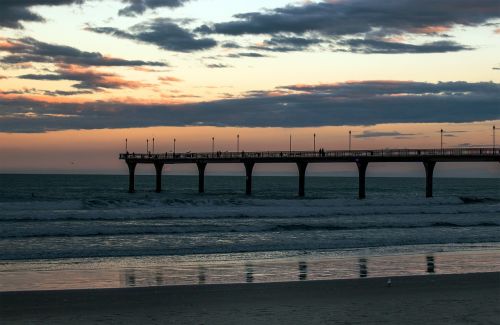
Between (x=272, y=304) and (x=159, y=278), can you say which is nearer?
(x=272, y=304)

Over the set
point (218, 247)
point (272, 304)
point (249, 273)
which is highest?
point (272, 304)

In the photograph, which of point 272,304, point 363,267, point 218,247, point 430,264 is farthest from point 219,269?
point 430,264

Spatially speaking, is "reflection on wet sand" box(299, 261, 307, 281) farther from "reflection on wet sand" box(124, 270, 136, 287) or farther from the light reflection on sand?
"reflection on wet sand" box(124, 270, 136, 287)

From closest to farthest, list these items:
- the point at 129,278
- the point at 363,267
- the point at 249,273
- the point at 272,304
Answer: the point at 272,304, the point at 129,278, the point at 249,273, the point at 363,267

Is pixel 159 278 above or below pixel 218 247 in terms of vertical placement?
→ above

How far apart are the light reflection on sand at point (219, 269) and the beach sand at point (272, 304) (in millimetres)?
1188

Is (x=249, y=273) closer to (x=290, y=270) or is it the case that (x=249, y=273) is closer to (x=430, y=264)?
(x=290, y=270)

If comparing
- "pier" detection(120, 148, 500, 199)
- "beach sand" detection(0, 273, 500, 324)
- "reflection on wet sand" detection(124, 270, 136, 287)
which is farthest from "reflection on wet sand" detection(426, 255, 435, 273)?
"pier" detection(120, 148, 500, 199)

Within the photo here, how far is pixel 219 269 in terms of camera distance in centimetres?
1814

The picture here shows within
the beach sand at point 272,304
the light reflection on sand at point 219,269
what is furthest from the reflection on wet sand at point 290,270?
the beach sand at point 272,304

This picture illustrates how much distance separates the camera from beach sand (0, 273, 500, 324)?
1162cm

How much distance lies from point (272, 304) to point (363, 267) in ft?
21.2

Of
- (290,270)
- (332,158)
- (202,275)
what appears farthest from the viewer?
(332,158)

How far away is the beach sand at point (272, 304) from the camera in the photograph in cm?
1162
